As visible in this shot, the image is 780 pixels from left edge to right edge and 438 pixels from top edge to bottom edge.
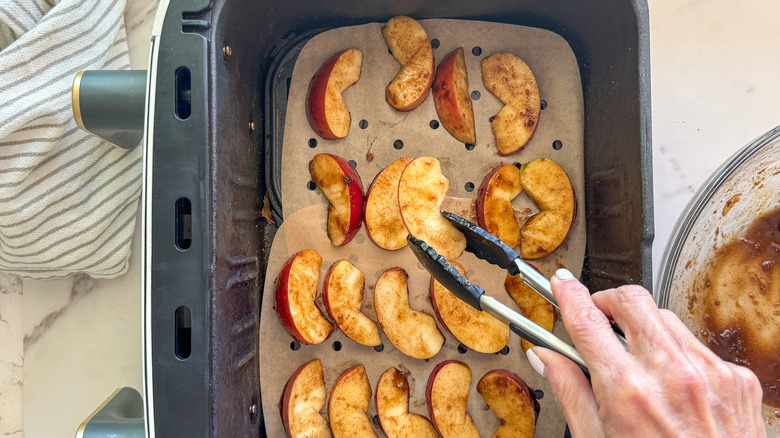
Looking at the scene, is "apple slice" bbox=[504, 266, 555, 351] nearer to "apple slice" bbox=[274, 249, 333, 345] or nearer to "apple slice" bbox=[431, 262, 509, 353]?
"apple slice" bbox=[431, 262, 509, 353]

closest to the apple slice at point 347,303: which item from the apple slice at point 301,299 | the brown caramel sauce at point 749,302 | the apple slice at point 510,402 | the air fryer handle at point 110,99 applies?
the apple slice at point 301,299

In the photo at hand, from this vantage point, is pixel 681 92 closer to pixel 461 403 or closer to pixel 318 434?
pixel 461 403

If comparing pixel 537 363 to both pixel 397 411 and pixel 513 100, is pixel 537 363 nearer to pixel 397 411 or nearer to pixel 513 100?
pixel 397 411

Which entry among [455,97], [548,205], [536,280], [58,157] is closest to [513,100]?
[455,97]

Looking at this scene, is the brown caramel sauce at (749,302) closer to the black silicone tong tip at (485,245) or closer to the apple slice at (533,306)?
the apple slice at (533,306)

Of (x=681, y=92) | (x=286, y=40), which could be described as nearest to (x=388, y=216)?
(x=286, y=40)

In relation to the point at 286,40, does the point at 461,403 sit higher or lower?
lower
